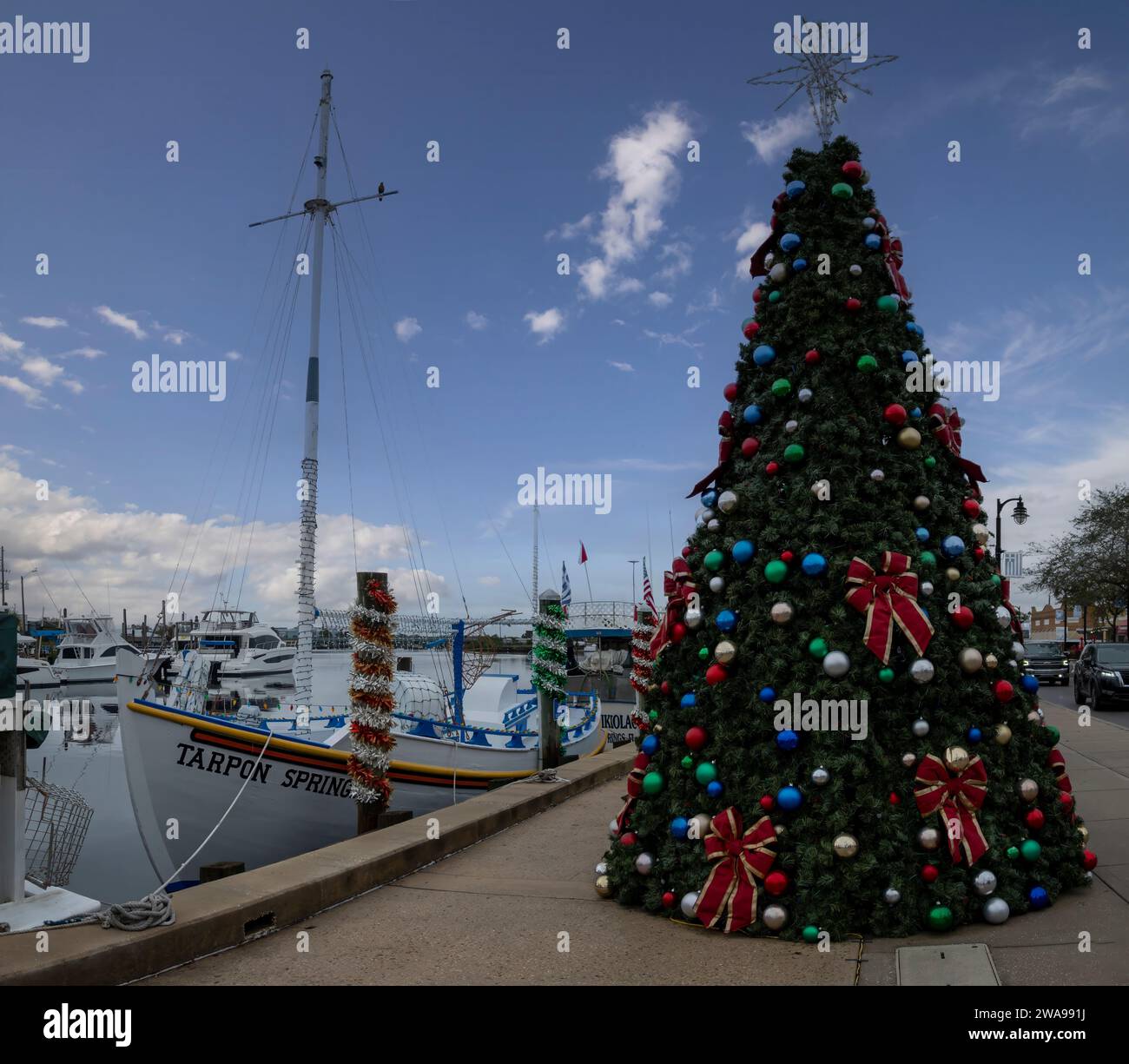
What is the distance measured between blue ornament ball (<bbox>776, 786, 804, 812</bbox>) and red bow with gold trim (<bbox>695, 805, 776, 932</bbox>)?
13cm

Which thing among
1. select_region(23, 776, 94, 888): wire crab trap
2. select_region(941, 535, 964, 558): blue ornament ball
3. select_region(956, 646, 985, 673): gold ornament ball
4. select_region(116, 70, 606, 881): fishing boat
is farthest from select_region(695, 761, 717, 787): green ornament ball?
select_region(23, 776, 94, 888): wire crab trap

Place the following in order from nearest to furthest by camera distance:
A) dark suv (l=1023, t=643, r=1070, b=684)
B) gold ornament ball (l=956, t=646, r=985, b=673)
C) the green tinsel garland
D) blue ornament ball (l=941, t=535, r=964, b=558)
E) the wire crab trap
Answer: gold ornament ball (l=956, t=646, r=985, b=673), blue ornament ball (l=941, t=535, r=964, b=558), the wire crab trap, the green tinsel garland, dark suv (l=1023, t=643, r=1070, b=684)

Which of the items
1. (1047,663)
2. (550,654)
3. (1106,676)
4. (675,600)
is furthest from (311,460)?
(1047,663)

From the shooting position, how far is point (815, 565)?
4.95m

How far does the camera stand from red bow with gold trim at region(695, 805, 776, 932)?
183 inches

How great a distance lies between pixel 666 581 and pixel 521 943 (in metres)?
2.55

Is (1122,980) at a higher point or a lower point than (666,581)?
lower

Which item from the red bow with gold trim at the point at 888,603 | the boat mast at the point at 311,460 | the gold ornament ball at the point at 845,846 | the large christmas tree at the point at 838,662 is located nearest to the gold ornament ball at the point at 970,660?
the large christmas tree at the point at 838,662

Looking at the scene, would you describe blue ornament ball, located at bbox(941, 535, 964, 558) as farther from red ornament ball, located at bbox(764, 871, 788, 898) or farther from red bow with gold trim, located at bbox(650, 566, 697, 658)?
red ornament ball, located at bbox(764, 871, 788, 898)

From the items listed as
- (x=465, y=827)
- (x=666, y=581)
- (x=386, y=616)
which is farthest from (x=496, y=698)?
(x=666, y=581)

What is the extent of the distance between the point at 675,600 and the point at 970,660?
183 centimetres
